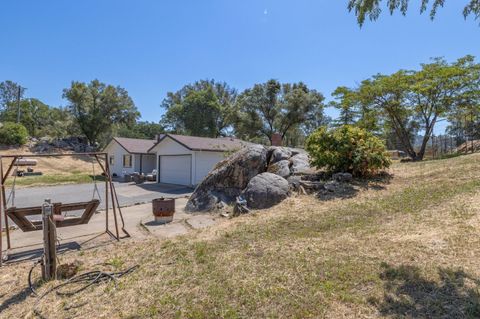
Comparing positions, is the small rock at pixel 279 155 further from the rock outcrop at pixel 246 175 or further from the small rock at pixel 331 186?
the small rock at pixel 331 186

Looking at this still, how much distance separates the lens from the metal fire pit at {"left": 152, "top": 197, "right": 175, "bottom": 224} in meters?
7.91

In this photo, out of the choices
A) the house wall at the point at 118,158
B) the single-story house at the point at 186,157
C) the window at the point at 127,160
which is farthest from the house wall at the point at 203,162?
the window at the point at 127,160

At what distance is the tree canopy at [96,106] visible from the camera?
33812 mm

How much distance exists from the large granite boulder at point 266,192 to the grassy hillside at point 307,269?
117 cm

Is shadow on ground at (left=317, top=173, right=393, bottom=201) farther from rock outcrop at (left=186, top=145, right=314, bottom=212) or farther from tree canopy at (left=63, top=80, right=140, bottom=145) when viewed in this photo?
tree canopy at (left=63, top=80, right=140, bottom=145)

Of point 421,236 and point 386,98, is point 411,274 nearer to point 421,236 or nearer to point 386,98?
point 421,236

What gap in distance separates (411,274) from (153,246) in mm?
4527

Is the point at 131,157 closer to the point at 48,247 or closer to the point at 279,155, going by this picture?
the point at 279,155

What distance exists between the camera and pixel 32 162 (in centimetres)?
2550

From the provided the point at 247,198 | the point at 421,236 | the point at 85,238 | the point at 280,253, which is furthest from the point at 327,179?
the point at 85,238

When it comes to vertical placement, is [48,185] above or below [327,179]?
below

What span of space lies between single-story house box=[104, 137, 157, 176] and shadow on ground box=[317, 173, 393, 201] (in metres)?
16.7

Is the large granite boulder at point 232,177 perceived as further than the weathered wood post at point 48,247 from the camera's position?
Yes

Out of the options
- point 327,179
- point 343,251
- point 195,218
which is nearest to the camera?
point 343,251
